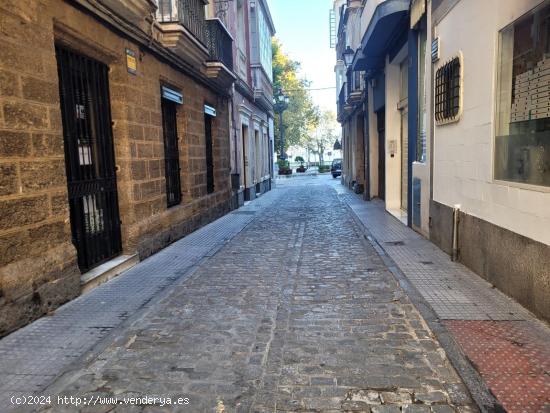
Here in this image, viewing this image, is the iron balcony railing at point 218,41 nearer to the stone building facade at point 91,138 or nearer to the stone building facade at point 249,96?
the stone building facade at point 91,138

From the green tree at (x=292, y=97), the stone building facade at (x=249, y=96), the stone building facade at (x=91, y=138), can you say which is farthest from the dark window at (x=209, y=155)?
the green tree at (x=292, y=97)

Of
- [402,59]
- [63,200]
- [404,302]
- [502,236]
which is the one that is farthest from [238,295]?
[402,59]

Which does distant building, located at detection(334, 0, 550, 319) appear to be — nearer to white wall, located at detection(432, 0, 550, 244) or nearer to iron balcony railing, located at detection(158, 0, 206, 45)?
white wall, located at detection(432, 0, 550, 244)

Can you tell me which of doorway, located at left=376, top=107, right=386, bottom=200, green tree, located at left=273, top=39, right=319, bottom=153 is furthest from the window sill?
green tree, located at left=273, top=39, right=319, bottom=153

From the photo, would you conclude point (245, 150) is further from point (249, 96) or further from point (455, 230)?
point (455, 230)

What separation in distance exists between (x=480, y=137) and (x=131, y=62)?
5.13 m

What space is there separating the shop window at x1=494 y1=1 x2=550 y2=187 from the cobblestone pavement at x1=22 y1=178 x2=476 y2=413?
69.6 inches

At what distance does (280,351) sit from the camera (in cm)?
368

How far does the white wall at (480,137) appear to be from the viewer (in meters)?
4.34

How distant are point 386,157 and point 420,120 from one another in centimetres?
346

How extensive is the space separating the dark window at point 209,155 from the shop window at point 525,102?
25.8 ft

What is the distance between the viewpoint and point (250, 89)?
687 inches

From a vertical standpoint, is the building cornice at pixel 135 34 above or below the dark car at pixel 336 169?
above

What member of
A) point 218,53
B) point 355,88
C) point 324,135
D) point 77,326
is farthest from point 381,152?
point 324,135
